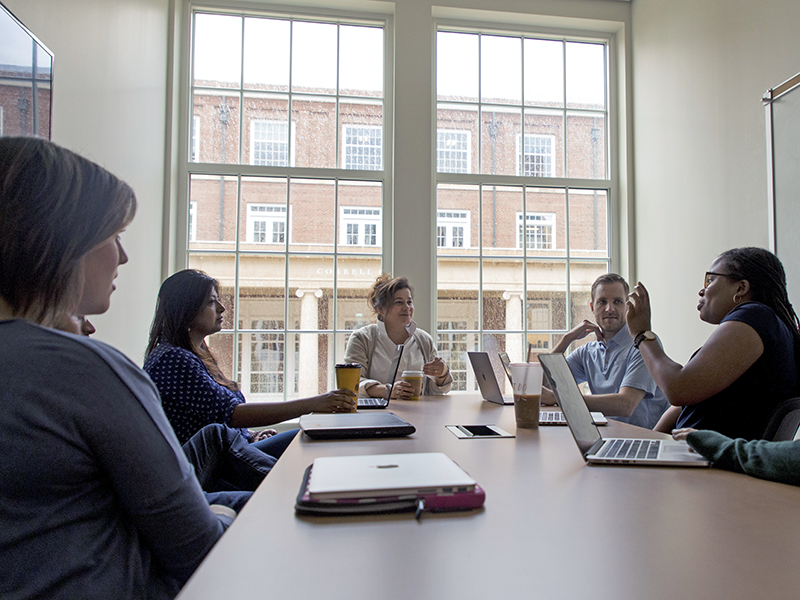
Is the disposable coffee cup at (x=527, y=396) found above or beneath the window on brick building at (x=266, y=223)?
beneath

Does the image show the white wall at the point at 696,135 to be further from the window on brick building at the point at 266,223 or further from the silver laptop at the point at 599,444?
the window on brick building at the point at 266,223

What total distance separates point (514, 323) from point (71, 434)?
10.9ft

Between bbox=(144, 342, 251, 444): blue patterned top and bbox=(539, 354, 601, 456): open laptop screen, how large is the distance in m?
1.02

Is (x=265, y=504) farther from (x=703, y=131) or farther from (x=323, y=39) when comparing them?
(x=323, y=39)

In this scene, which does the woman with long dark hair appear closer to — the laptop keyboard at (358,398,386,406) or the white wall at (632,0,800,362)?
the laptop keyboard at (358,398,386,406)

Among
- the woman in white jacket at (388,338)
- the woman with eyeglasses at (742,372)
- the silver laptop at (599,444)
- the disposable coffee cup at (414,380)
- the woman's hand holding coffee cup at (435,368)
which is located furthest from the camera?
the woman in white jacket at (388,338)

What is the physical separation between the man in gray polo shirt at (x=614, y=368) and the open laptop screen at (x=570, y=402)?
0.77m

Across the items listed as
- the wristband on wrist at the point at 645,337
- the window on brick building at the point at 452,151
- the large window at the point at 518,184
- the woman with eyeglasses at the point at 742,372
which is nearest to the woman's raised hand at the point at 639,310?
the wristband on wrist at the point at 645,337

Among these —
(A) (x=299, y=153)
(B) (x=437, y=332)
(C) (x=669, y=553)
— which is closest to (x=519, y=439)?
(C) (x=669, y=553)

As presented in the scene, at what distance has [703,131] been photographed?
3.08 meters

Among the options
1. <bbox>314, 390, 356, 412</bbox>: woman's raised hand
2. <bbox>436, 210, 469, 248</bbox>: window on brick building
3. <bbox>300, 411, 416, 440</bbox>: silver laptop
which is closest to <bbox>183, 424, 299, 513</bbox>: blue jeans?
<bbox>300, 411, 416, 440</bbox>: silver laptop

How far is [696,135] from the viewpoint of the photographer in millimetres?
3145

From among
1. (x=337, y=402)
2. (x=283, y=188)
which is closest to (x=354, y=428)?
(x=337, y=402)

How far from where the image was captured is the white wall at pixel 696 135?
8.70 ft
